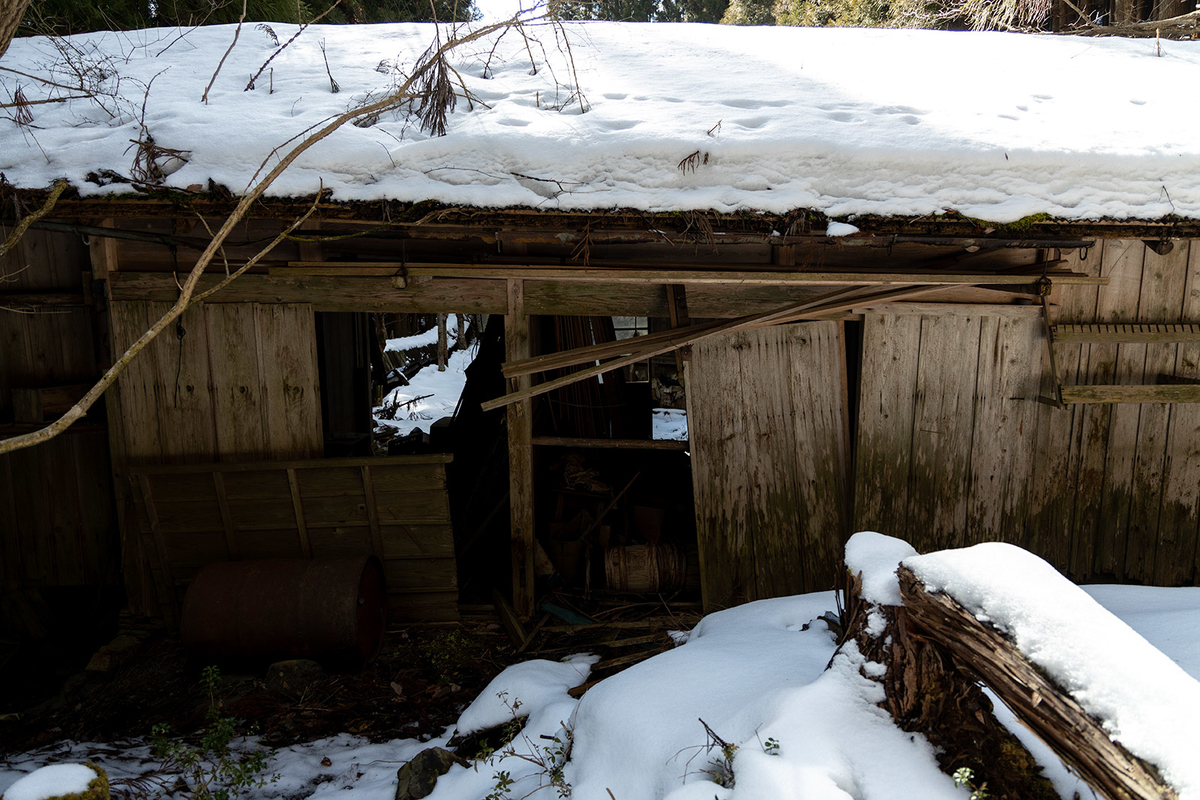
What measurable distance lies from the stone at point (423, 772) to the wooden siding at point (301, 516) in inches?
59.6

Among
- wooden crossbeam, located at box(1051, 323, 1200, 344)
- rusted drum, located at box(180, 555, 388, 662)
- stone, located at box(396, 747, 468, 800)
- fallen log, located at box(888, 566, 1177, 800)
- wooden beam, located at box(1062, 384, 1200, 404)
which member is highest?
wooden crossbeam, located at box(1051, 323, 1200, 344)

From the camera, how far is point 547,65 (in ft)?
15.1

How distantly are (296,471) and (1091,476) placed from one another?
17.5 feet

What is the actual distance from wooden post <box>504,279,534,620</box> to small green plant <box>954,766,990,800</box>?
9.83ft

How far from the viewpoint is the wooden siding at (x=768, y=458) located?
4375mm

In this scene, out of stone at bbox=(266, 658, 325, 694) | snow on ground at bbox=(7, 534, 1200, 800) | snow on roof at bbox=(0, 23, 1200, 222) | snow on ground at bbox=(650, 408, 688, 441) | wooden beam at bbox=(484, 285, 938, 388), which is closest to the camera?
snow on ground at bbox=(7, 534, 1200, 800)

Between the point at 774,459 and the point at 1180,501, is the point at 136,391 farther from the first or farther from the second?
the point at 1180,501

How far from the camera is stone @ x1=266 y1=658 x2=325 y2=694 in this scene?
12.6ft

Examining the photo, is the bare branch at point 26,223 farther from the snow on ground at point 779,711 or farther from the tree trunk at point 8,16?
the snow on ground at point 779,711

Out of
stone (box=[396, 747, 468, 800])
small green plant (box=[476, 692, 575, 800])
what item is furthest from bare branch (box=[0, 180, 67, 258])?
small green plant (box=[476, 692, 575, 800])

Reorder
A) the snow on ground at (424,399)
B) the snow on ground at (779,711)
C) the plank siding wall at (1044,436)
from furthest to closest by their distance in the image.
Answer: the snow on ground at (424,399) < the plank siding wall at (1044,436) < the snow on ground at (779,711)

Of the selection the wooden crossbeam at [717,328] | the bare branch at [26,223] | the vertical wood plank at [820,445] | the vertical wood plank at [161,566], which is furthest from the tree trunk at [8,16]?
the vertical wood plank at [820,445]

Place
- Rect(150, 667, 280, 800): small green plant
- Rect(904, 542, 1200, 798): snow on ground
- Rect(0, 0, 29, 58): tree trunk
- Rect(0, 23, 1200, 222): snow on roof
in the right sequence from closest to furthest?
Rect(904, 542, 1200, 798): snow on ground, Rect(0, 0, 29, 58): tree trunk, Rect(150, 667, 280, 800): small green plant, Rect(0, 23, 1200, 222): snow on roof

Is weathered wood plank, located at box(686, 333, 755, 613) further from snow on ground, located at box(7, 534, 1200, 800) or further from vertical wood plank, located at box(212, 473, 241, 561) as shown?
vertical wood plank, located at box(212, 473, 241, 561)
